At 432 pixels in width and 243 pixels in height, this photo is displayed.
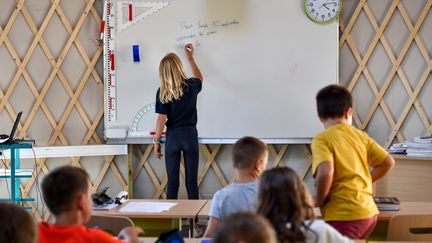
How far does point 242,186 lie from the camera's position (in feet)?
6.71

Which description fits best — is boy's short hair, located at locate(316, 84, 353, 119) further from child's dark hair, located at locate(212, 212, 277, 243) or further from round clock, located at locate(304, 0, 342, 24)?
Answer: round clock, located at locate(304, 0, 342, 24)

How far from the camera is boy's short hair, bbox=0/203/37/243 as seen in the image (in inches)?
48.4

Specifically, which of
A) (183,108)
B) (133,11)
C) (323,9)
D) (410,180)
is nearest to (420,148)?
(410,180)

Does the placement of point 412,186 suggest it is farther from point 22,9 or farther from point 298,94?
point 22,9

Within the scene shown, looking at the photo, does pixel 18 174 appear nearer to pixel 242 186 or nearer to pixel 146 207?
pixel 146 207

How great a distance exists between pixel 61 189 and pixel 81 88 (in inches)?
120

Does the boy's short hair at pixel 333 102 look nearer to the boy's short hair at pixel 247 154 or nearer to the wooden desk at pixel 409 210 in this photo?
the boy's short hair at pixel 247 154

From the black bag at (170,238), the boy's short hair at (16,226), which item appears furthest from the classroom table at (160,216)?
the boy's short hair at (16,226)

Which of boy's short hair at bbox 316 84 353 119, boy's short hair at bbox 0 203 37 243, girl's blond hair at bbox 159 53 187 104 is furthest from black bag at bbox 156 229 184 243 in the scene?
girl's blond hair at bbox 159 53 187 104

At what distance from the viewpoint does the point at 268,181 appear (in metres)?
1.62

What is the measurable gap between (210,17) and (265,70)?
617mm

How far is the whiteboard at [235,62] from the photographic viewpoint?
14.1 feet

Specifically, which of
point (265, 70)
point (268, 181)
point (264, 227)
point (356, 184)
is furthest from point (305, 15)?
point (264, 227)

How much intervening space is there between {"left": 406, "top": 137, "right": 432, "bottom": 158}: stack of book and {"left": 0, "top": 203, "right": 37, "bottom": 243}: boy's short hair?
312 cm
